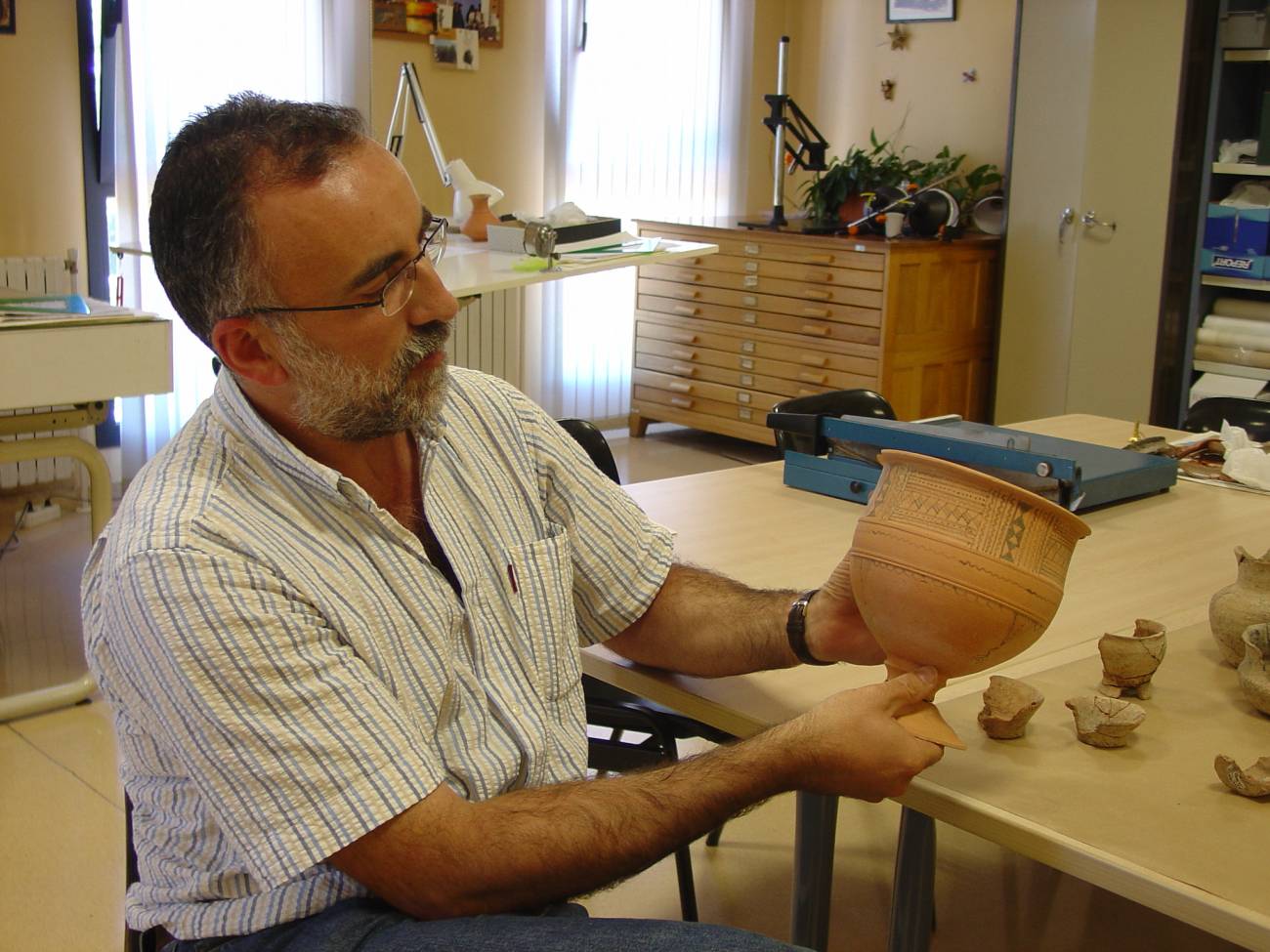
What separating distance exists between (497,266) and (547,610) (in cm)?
235

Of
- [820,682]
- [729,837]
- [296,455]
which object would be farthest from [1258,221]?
[296,455]

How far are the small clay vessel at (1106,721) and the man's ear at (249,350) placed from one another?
2.75 feet

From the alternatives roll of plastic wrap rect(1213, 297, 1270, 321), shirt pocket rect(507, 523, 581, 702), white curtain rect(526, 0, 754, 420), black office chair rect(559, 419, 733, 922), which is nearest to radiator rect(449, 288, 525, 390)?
white curtain rect(526, 0, 754, 420)

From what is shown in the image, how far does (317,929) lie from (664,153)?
17.1 feet

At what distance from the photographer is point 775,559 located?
1942 mm

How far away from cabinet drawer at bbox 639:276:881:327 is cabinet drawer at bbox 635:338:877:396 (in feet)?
0.55

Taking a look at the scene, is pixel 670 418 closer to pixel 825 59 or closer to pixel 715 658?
pixel 825 59

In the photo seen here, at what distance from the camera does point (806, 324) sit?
5324mm

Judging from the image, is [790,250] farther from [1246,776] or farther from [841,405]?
[1246,776]

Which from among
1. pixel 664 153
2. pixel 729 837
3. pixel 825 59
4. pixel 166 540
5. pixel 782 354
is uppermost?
pixel 825 59

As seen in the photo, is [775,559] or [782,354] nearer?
[775,559]

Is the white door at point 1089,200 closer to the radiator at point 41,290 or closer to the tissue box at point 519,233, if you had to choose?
the tissue box at point 519,233

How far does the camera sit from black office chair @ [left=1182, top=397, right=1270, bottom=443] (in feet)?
9.80

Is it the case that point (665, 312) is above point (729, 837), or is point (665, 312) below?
above
